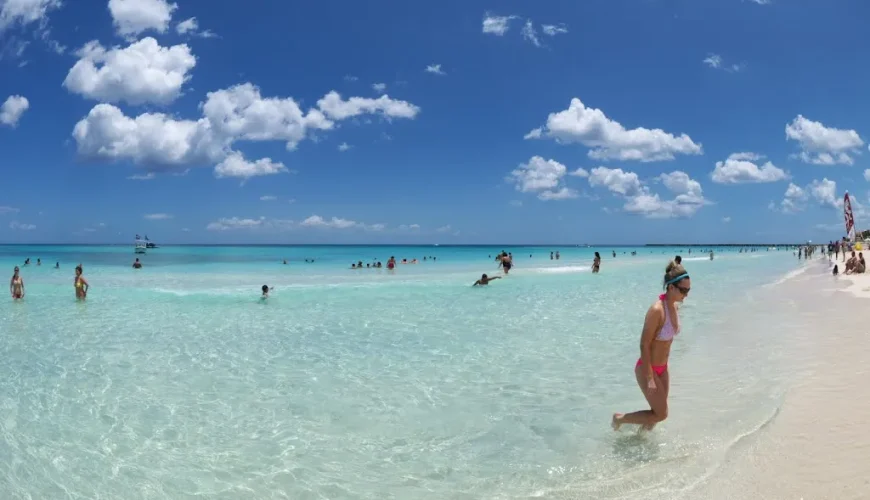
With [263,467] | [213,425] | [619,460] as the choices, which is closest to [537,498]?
[619,460]

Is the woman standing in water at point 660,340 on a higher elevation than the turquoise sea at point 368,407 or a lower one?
higher

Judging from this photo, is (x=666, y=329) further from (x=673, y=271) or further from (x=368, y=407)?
(x=368, y=407)

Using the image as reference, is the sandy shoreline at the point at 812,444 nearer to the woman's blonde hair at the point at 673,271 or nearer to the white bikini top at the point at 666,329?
the white bikini top at the point at 666,329

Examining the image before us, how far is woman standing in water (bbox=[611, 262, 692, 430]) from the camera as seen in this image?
5.31m

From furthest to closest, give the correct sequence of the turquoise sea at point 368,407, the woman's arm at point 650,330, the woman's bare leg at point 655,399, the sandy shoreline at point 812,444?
the woman's bare leg at point 655,399 → the woman's arm at point 650,330 → the turquoise sea at point 368,407 → the sandy shoreline at point 812,444

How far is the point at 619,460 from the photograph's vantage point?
210 inches

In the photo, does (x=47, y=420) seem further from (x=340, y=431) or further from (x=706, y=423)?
(x=706, y=423)

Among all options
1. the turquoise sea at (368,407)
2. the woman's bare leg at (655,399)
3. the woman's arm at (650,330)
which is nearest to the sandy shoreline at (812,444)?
the turquoise sea at (368,407)

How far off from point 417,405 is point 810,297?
60.8 feet

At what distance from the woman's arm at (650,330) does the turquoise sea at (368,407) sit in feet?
2.97

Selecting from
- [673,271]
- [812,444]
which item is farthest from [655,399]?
[812,444]

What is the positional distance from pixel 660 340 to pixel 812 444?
1.76 m

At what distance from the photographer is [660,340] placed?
17.5 feet

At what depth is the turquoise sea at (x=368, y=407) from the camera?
5164 millimetres
